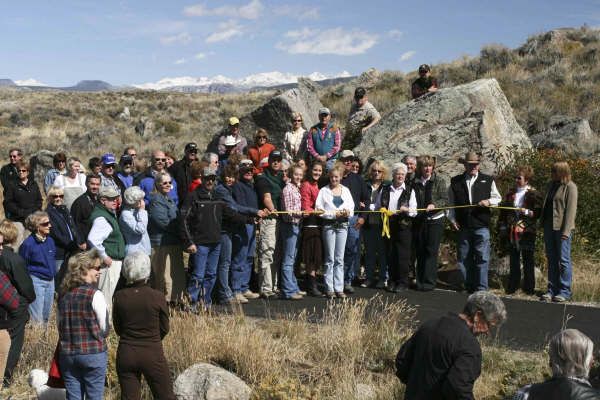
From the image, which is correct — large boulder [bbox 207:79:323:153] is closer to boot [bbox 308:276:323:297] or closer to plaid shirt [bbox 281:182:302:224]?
plaid shirt [bbox 281:182:302:224]

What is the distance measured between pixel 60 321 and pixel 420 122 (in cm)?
911

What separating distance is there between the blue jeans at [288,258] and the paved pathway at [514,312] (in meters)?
0.19

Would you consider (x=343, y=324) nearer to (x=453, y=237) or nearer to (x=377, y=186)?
(x=377, y=186)

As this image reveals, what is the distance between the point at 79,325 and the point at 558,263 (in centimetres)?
668

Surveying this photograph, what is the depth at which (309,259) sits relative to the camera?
9.80 metres

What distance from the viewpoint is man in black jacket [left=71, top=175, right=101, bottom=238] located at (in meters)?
8.73

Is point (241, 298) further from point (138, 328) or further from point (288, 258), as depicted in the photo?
point (138, 328)

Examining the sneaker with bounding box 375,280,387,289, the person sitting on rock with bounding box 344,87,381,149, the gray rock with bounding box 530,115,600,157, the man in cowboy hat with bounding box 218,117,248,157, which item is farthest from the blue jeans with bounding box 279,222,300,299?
the gray rock with bounding box 530,115,600,157

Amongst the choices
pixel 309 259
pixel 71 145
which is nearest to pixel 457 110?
pixel 309 259

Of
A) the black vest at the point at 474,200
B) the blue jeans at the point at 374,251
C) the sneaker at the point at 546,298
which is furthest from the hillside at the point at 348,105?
the sneaker at the point at 546,298

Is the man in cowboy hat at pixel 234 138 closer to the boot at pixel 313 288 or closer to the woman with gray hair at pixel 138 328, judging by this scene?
the boot at pixel 313 288

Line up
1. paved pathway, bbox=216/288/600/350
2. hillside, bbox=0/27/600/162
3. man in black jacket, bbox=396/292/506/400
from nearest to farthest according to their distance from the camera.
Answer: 1. man in black jacket, bbox=396/292/506/400
2. paved pathway, bbox=216/288/600/350
3. hillside, bbox=0/27/600/162

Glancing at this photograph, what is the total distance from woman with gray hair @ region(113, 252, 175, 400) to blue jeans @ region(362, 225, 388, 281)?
17.7ft

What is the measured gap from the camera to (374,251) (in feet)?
34.6
